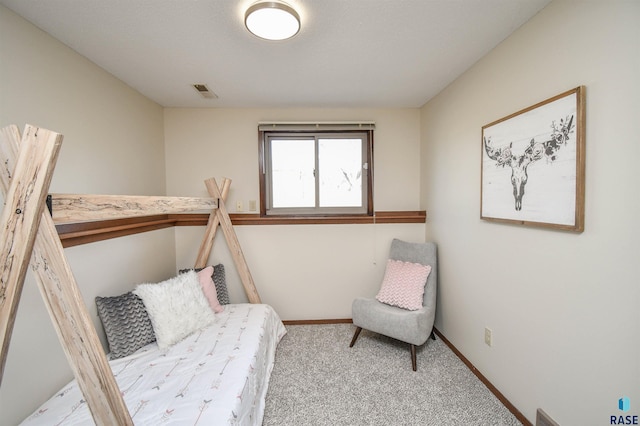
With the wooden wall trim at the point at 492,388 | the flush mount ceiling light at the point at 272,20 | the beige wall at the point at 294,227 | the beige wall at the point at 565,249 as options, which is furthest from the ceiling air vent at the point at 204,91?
the wooden wall trim at the point at 492,388

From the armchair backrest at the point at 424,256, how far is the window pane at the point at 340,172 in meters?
0.62

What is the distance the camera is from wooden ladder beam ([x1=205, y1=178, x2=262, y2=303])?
92.6 inches

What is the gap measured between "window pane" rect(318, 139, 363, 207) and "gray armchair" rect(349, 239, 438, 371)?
76 centimetres

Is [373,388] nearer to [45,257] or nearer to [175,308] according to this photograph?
[175,308]

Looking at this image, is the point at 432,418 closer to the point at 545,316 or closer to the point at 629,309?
the point at 545,316

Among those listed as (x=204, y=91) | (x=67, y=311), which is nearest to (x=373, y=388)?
(x=67, y=311)

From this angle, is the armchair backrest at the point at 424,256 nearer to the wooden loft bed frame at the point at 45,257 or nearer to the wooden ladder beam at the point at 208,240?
the wooden ladder beam at the point at 208,240

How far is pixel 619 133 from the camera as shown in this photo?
0.99 metres

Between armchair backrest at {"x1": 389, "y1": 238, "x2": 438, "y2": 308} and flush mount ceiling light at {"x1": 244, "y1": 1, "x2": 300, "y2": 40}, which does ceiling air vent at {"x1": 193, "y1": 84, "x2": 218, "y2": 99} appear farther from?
armchair backrest at {"x1": 389, "y1": 238, "x2": 438, "y2": 308}

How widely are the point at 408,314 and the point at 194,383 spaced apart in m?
1.55

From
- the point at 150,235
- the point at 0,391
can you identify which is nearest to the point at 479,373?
the point at 0,391

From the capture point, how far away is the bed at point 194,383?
116cm

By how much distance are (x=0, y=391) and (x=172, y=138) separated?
7.07 feet

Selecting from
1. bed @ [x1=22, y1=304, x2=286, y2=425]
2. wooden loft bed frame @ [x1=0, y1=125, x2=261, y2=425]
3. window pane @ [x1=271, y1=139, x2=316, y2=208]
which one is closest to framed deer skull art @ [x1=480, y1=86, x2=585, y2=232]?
window pane @ [x1=271, y1=139, x2=316, y2=208]
